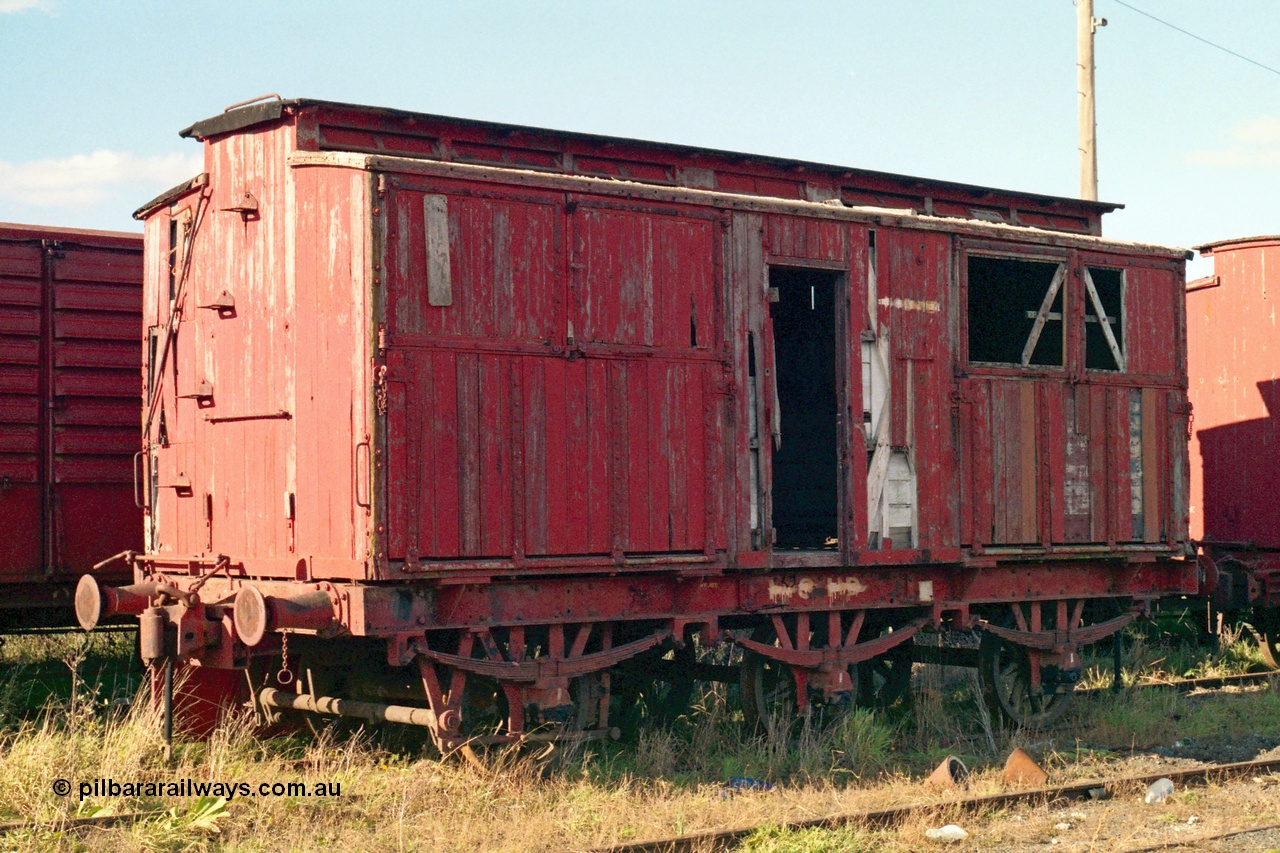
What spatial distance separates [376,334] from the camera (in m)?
8.23

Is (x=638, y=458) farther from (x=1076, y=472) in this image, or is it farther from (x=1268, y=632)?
(x=1268, y=632)

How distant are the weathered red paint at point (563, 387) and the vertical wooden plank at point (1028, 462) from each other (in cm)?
2

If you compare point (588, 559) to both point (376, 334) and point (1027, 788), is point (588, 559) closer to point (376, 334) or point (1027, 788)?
point (376, 334)

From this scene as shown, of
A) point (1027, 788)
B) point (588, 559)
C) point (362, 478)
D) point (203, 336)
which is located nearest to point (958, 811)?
point (1027, 788)

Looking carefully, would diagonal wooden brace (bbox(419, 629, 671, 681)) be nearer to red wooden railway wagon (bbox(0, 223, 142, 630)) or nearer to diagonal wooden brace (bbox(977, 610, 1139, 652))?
diagonal wooden brace (bbox(977, 610, 1139, 652))

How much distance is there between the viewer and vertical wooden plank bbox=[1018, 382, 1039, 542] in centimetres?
1125

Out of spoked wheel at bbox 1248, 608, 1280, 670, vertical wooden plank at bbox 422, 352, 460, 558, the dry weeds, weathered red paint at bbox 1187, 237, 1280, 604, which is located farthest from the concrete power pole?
vertical wooden plank at bbox 422, 352, 460, 558

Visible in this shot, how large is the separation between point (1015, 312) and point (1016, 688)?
10.6 feet

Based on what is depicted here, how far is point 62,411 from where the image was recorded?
1137cm

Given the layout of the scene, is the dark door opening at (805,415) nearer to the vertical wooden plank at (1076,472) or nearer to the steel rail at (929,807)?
the vertical wooden plank at (1076,472)

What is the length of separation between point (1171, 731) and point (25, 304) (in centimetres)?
1001

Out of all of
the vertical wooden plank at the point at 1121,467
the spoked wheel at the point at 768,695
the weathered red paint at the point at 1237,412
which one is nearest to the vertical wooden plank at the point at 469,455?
the spoked wheel at the point at 768,695

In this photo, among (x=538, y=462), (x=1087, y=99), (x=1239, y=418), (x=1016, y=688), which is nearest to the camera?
(x=538, y=462)

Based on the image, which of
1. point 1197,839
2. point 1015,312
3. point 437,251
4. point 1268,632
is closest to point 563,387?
point 437,251
